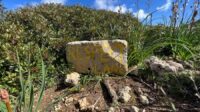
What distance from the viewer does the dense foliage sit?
18.8 feet

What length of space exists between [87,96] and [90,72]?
84cm

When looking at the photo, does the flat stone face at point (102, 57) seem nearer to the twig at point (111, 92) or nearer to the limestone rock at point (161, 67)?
the limestone rock at point (161, 67)

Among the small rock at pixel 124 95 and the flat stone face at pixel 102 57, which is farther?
the flat stone face at pixel 102 57

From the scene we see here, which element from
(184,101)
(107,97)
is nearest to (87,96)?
(107,97)

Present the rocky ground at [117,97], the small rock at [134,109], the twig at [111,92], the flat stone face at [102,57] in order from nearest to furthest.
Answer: the small rock at [134,109] → the rocky ground at [117,97] → the twig at [111,92] → the flat stone face at [102,57]

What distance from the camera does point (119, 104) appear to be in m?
4.73

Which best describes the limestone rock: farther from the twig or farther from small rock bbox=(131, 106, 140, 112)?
small rock bbox=(131, 106, 140, 112)

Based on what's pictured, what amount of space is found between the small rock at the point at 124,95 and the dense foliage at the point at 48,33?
1.16 metres

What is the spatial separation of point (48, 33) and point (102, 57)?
4.90 ft

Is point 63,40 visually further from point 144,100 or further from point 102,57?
point 144,100

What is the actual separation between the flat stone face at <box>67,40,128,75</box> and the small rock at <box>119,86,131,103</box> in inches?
26.1

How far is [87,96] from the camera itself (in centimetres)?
493

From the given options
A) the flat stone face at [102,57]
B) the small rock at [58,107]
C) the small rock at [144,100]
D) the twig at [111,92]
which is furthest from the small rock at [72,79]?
the small rock at [144,100]

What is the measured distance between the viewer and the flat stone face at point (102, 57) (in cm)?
573
